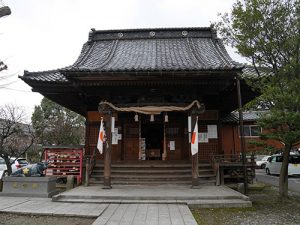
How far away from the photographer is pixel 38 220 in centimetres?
659

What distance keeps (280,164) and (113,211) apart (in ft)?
58.9

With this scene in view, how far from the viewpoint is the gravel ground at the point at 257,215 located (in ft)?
21.5

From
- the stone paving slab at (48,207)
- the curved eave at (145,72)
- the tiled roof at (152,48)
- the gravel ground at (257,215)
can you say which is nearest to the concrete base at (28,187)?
the stone paving slab at (48,207)

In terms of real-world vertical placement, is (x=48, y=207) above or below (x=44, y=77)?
below

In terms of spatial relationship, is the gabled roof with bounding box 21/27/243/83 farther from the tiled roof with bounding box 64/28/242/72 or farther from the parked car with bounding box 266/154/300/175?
the parked car with bounding box 266/154/300/175

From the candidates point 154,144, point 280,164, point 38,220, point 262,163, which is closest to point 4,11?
point 38,220

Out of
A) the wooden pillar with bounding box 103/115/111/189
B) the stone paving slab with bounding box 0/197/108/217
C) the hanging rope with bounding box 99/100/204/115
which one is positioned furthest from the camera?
the hanging rope with bounding box 99/100/204/115

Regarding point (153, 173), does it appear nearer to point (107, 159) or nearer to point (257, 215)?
point (107, 159)

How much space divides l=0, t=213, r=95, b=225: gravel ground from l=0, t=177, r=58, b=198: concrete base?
7.39 feet

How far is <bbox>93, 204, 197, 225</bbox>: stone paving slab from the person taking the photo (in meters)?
6.15

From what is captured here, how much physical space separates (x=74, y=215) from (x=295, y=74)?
7811mm

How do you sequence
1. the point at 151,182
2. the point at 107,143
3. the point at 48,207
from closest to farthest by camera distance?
the point at 48,207 < the point at 107,143 < the point at 151,182

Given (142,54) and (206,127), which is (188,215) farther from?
(142,54)

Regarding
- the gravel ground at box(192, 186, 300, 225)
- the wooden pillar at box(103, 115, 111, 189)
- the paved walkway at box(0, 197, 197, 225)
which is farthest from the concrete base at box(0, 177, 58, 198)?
the gravel ground at box(192, 186, 300, 225)
